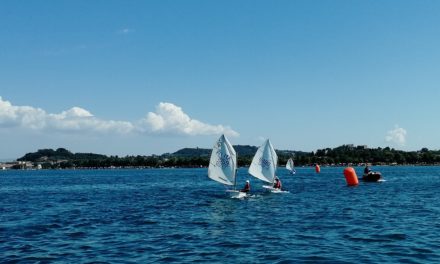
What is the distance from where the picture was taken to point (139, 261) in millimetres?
26859

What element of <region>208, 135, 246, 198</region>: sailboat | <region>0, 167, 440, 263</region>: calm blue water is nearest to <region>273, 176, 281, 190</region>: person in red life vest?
<region>208, 135, 246, 198</region>: sailboat

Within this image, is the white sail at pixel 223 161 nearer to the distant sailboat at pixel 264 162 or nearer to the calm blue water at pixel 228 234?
the calm blue water at pixel 228 234

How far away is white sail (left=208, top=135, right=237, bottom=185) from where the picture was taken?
6306 centimetres

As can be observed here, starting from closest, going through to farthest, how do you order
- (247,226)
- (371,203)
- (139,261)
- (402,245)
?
1. (139,261)
2. (402,245)
3. (247,226)
4. (371,203)

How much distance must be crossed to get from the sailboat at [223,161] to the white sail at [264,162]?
926 cm

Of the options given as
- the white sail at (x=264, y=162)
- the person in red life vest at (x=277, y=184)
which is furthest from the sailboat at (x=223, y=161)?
the person in red life vest at (x=277, y=184)

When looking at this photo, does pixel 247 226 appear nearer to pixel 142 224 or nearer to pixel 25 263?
pixel 142 224

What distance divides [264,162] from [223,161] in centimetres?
1122

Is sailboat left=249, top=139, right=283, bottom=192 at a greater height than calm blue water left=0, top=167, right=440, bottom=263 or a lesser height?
greater

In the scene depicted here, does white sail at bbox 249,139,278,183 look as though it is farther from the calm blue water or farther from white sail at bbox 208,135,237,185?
the calm blue water

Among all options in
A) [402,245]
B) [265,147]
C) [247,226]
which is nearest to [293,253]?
[402,245]

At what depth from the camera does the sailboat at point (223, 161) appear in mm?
63053

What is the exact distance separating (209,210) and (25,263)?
88.9 feet

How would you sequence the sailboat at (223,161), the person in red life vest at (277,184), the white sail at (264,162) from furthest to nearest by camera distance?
the person in red life vest at (277,184) < the white sail at (264,162) < the sailboat at (223,161)
